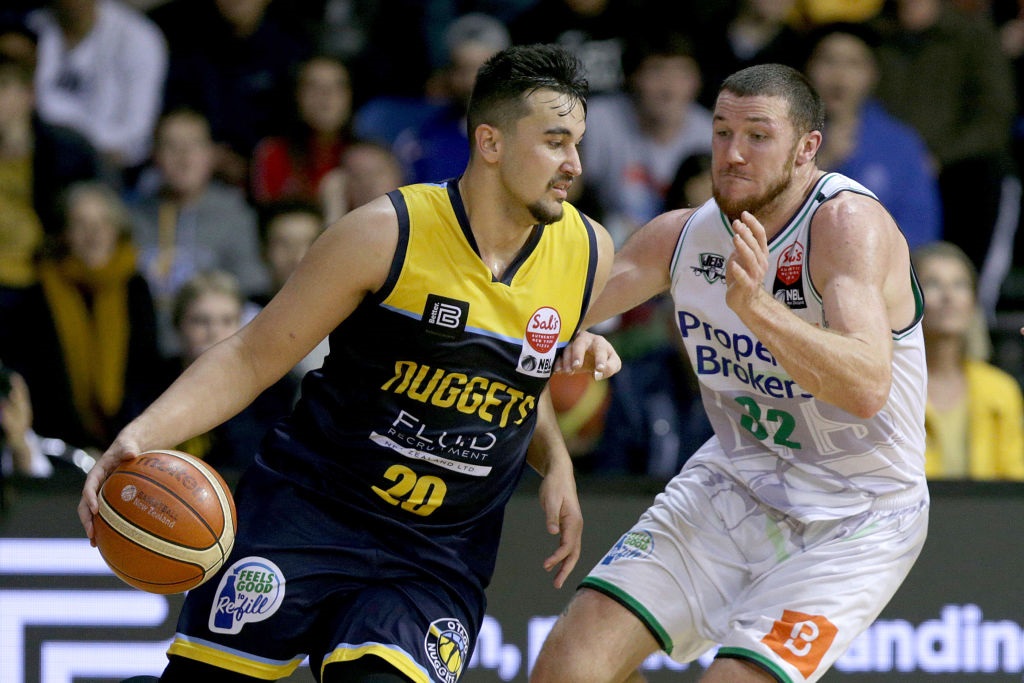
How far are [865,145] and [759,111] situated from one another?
3711mm

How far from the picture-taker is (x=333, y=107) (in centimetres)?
807

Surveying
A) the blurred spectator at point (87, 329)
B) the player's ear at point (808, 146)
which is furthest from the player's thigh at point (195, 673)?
the blurred spectator at point (87, 329)

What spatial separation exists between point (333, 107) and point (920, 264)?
3.44m

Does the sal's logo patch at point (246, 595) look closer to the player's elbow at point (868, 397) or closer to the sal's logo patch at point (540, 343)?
the sal's logo patch at point (540, 343)

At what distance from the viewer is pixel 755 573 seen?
4.43 m

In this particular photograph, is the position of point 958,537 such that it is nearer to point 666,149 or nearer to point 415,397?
point 415,397

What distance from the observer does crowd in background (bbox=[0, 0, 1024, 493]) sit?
6.52 metres

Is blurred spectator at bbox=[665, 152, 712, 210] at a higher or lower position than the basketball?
higher

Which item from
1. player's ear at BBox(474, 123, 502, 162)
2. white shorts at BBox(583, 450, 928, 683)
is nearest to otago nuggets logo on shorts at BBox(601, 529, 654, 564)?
white shorts at BBox(583, 450, 928, 683)

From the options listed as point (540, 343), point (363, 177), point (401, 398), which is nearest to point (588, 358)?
point (540, 343)

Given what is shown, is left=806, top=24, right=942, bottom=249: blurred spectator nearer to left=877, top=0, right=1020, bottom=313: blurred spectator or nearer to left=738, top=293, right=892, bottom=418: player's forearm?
left=877, top=0, right=1020, bottom=313: blurred spectator

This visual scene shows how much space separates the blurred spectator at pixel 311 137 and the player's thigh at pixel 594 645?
421 cm

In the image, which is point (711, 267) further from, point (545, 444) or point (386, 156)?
point (386, 156)

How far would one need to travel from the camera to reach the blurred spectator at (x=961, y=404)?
6.13 m
